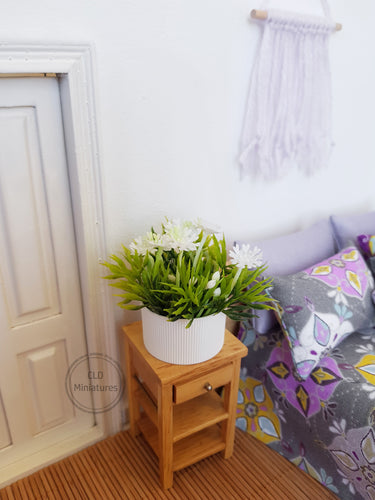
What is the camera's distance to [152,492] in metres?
1.53

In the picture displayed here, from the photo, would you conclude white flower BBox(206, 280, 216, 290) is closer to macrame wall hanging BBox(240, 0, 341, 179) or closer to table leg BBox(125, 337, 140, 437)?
table leg BBox(125, 337, 140, 437)

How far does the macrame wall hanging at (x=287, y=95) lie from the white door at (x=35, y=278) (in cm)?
81

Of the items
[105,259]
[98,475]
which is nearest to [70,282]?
[105,259]

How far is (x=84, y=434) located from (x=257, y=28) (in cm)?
186

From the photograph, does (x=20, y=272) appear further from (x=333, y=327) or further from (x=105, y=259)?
(x=333, y=327)

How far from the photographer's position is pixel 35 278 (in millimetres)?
1441

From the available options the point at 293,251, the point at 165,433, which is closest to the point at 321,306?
the point at 293,251

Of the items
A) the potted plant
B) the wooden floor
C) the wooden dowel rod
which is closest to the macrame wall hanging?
the wooden dowel rod

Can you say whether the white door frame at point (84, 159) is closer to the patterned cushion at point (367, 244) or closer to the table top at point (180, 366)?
the table top at point (180, 366)

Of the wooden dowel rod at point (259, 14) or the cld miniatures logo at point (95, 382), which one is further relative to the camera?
the cld miniatures logo at point (95, 382)

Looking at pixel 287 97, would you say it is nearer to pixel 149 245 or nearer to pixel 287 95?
pixel 287 95

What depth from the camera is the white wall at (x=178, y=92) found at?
4.05 feet

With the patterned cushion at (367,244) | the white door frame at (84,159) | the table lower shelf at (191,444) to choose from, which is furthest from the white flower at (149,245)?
the patterned cushion at (367,244)

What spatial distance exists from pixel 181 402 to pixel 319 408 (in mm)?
512
